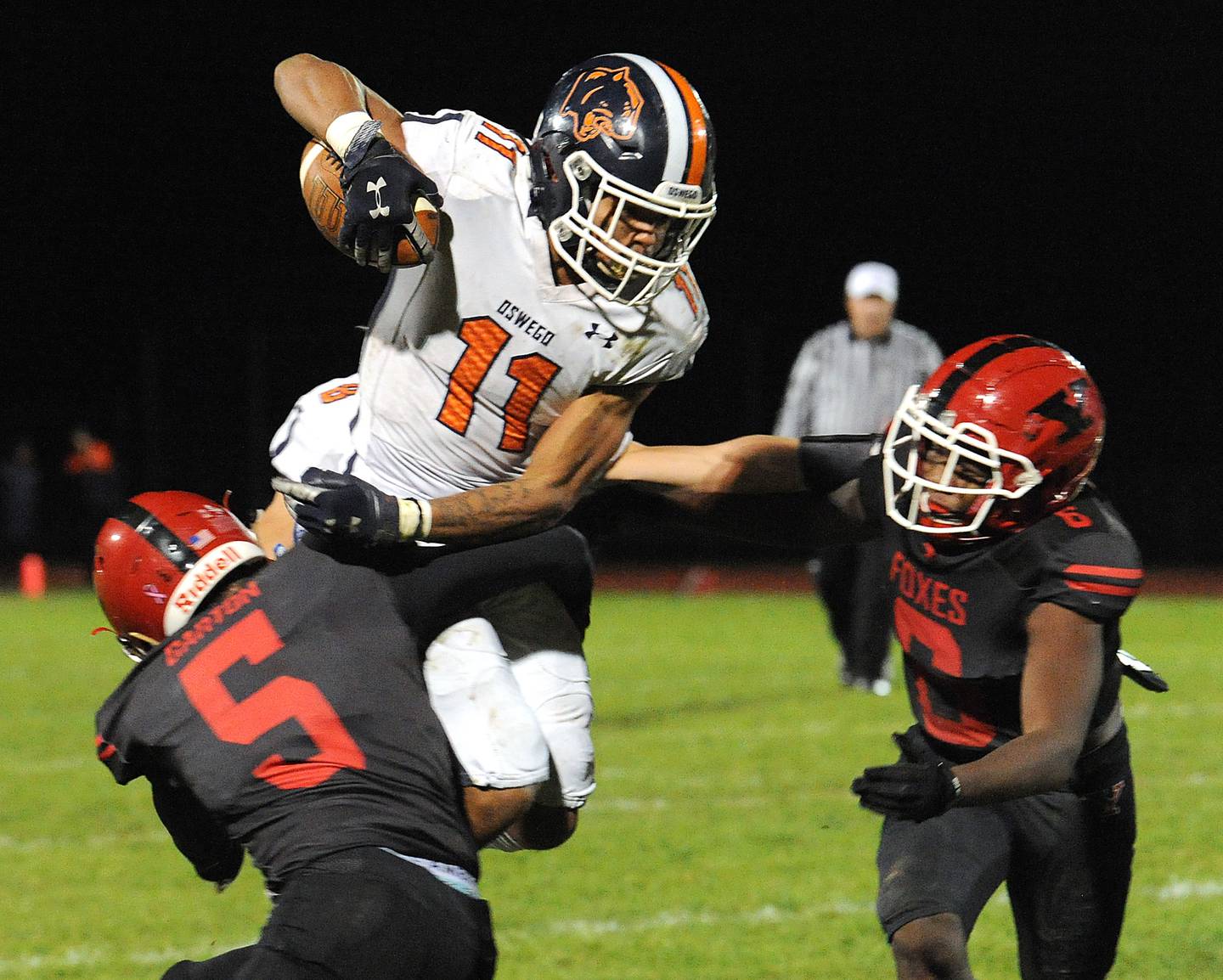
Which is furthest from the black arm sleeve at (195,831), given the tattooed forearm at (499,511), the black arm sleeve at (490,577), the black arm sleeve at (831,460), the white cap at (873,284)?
the white cap at (873,284)

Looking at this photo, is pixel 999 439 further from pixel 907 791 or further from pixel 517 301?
pixel 517 301

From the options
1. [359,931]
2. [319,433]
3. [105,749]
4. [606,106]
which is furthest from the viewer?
[319,433]

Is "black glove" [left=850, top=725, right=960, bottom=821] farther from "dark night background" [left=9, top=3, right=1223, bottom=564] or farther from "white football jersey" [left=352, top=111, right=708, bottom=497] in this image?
"dark night background" [left=9, top=3, right=1223, bottom=564]

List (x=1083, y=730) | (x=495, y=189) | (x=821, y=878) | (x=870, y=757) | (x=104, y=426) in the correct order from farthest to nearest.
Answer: (x=104, y=426) → (x=870, y=757) → (x=821, y=878) → (x=495, y=189) → (x=1083, y=730)

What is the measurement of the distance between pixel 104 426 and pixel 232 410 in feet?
8.43

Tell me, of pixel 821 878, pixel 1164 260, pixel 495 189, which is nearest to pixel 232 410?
pixel 1164 260

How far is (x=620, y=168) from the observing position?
A: 8.73ft

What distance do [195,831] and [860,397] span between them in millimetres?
5419

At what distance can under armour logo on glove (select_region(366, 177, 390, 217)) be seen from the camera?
2.45 meters

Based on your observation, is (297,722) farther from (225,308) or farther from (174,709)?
(225,308)

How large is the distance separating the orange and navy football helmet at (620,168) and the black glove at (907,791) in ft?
3.05

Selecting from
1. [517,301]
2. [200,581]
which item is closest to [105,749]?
[200,581]

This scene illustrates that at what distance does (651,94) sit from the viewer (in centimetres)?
267

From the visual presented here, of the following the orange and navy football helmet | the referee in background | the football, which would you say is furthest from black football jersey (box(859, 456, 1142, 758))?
the referee in background
